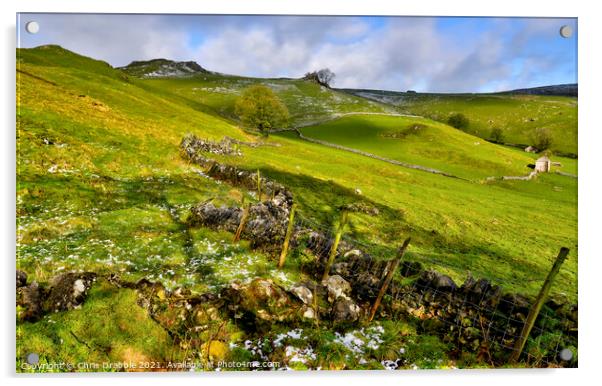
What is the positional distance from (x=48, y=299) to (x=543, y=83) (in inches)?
686

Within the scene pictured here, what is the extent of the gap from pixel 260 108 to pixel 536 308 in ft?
45.6

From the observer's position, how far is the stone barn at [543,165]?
2223 cm

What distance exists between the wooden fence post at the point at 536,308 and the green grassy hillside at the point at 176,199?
9.78ft

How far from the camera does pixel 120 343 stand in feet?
25.1

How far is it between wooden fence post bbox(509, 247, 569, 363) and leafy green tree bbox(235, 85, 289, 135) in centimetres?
1313

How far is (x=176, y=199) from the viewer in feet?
41.0

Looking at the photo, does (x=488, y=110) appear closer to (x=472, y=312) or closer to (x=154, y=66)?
(x=154, y=66)

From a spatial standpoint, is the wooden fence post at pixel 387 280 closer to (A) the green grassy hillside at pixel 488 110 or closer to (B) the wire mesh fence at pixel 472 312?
(B) the wire mesh fence at pixel 472 312

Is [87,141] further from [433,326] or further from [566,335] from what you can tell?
[566,335]

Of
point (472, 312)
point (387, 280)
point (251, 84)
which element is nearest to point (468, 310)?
point (472, 312)

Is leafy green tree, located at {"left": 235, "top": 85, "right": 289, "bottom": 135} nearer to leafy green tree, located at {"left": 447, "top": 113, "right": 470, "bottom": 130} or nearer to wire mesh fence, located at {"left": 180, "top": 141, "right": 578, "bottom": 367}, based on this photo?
wire mesh fence, located at {"left": 180, "top": 141, "right": 578, "bottom": 367}

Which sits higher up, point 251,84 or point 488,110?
point 488,110
